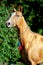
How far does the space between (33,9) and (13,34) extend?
3006 millimetres

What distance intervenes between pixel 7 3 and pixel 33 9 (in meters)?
1.02

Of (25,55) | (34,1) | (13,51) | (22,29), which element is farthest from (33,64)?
(34,1)

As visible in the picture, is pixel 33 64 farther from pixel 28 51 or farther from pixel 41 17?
pixel 41 17

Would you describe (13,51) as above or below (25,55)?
below

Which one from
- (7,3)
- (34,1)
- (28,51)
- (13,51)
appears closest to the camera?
(28,51)

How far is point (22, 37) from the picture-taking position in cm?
640

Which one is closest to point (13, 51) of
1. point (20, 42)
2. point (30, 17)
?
point (20, 42)

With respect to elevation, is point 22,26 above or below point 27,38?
above

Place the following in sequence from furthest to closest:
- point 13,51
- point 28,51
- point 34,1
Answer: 1. point 34,1
2. point 13,51
3. point 28,51

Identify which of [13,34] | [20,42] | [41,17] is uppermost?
[20,42]

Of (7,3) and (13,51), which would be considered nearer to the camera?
(13,51)

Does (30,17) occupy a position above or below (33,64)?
below

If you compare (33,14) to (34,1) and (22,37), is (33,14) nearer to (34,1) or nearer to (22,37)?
(34,1)

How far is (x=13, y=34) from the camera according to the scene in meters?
8.02
